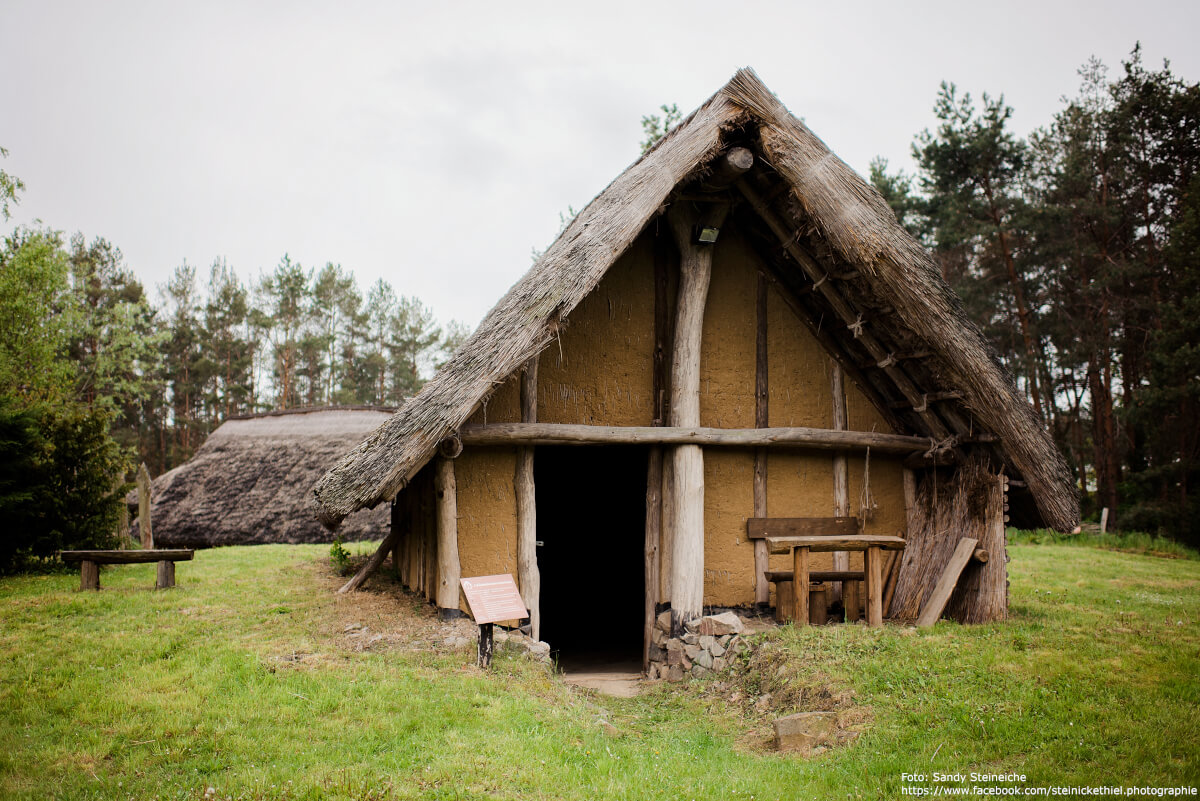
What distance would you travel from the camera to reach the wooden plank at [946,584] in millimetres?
7539

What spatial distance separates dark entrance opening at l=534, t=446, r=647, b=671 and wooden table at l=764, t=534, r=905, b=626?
515 centimetres

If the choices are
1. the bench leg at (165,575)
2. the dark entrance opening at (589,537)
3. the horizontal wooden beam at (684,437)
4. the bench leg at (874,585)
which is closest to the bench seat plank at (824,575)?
the bench leg at (874,585)

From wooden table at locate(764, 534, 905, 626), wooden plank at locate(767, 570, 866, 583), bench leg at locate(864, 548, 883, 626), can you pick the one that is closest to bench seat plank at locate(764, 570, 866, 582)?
wooden plank at locate(767, 570, 866, 583)

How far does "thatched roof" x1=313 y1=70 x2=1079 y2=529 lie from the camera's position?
6.62 meters

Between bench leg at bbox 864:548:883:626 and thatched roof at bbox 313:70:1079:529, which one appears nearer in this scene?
thatched roof at bbox 313:70:1079:529

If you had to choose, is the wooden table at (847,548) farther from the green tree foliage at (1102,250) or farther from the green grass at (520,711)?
the green tree foliage at (1102,250)

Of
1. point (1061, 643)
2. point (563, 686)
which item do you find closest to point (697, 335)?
point (563, 686)

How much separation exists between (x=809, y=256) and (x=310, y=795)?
684cm

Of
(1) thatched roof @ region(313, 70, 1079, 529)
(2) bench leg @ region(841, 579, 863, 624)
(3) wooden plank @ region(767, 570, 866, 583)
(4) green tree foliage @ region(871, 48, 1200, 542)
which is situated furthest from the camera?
(4) green tree foliage @ region(871, 48, 1200, 542)

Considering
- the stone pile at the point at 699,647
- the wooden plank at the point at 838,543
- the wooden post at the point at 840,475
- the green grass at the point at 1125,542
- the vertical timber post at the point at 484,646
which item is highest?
the wooden post at the point at 840,475

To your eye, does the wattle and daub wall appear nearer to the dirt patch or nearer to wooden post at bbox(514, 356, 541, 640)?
wooden post at bbox(514, 356, 541, 640)

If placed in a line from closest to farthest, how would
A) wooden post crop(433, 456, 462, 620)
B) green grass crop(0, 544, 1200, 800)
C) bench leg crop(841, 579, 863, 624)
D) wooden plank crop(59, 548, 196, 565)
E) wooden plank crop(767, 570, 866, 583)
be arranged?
green grass crop(0, 544, 1200, 800) < wooden post crop(433, 456, 462, 620) < wooden plank crop(767, 570, 866, 583) < bench leg crop(841, 579, 863, 624) < wooden plank crop(59, 548, 196, 565)

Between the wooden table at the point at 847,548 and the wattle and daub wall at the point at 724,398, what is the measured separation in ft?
2.50

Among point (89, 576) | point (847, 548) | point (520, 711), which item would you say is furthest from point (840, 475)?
point (89, 576)
